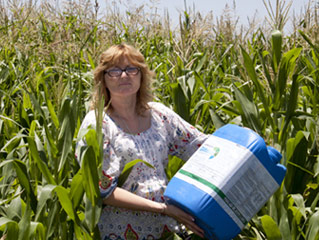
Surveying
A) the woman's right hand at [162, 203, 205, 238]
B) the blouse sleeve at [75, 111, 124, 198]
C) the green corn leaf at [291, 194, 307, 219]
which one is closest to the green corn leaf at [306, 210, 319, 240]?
the green corn leaf at [291, 194, 307, 219]

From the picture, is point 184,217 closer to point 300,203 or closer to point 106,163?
point 106,163

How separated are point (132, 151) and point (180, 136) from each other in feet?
1.03

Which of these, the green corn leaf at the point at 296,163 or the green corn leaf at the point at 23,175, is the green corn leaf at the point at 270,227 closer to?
the green corn leaf at the point at 296,163

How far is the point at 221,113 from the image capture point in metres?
4.06

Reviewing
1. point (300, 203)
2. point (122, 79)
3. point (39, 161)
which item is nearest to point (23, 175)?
point (39, 161)

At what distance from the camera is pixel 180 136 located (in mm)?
2717

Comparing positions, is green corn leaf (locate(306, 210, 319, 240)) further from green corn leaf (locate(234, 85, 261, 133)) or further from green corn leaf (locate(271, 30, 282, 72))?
green corn leaf (locate(271, 30, 282, 72))

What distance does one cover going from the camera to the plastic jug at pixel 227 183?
7.38 ft

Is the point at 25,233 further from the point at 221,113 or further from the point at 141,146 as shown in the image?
the point at 221,113

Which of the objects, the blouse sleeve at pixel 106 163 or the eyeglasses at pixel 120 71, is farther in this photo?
the eyeglasses at pixel 120 71

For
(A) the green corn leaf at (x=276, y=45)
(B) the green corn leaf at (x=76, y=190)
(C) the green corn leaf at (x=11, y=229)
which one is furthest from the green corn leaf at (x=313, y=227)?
(C) the green corn leaf at (x=11, y=229)

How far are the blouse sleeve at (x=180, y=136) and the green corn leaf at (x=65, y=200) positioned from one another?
24.0 inches

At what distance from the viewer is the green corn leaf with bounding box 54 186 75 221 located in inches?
88.6

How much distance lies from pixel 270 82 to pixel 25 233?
4.25 feet
